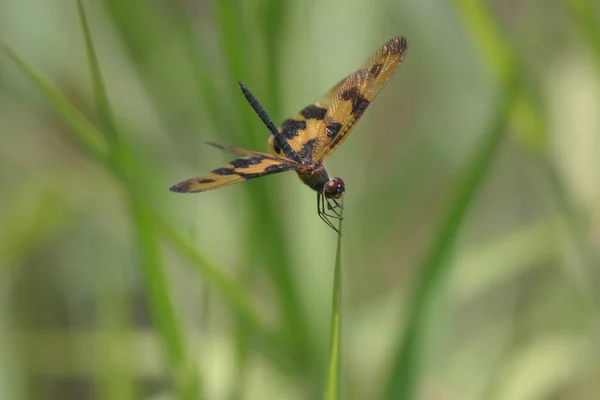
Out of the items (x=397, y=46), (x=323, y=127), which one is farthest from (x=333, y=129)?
(x=397, y=46)

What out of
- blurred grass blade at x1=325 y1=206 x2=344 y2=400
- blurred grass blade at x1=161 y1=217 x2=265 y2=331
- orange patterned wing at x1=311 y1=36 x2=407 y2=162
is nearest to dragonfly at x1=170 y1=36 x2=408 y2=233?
orange patterned wing at x1=311 y1=36 x2=407 y2=162

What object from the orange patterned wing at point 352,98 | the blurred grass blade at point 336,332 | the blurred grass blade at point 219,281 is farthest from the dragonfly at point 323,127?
the blurred grass blade at point 336,332

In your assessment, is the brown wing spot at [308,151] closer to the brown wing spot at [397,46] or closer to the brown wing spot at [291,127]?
the brown wing spot at [291,127]

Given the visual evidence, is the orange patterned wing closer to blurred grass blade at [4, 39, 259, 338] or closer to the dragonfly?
the dragonfly

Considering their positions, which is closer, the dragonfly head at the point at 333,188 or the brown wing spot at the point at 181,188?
the brown wing spot at the point at 181,188

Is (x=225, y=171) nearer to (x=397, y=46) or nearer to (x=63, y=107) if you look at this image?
(x=63, y=107)

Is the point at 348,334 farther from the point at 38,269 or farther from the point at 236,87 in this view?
the point at 38,269
